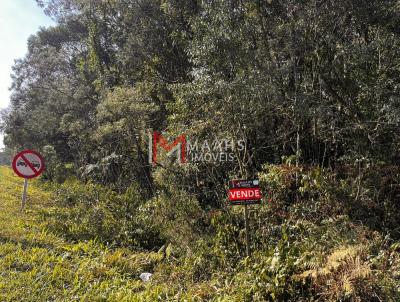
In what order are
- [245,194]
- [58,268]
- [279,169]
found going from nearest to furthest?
[58,268]
[245,194]
[279,169]

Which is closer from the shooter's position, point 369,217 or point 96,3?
point 369,217

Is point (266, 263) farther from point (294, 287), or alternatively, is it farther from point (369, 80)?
point (369, 80)

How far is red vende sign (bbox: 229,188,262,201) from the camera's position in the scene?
6387 mm

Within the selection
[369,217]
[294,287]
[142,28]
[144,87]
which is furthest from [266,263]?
[142,28]

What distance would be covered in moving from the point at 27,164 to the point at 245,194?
19.2 feet

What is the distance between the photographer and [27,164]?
9258mm

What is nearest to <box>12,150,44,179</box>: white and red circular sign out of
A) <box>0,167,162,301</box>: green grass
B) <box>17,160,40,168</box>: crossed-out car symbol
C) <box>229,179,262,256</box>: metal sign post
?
<box>17,160,40,168</box>: crossed-out car symbol

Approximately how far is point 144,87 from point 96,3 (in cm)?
521

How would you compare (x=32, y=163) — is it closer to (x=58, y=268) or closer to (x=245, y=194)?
(x=58, y=268)

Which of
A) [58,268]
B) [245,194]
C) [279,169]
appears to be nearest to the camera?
[58,268]

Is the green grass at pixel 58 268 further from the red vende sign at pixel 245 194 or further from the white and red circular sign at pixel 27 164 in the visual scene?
the red vende sign at pixel 245 194

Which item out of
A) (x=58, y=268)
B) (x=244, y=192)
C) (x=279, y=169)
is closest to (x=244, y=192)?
(x=244, y=192)

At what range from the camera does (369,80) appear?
25.0ft

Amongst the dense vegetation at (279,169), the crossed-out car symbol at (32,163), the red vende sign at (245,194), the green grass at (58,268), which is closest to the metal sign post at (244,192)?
the red vende sign at (245,194)
